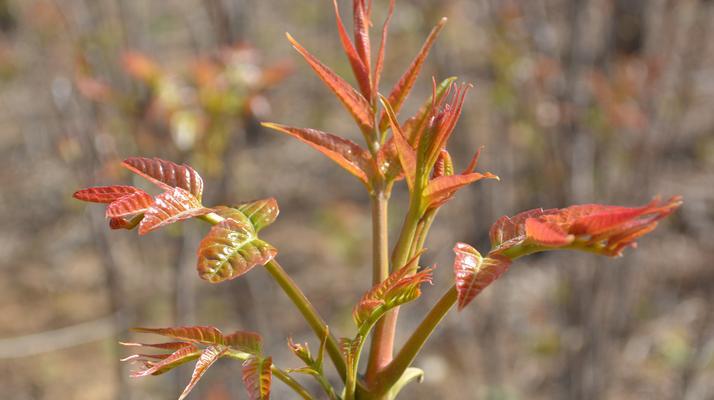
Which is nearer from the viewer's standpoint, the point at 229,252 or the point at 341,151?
the point at 229,252

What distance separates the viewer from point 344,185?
244 inches

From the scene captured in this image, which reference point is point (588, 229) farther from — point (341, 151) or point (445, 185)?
point (341, 151)

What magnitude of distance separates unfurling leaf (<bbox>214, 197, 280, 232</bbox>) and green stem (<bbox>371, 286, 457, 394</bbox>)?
20 centimetres

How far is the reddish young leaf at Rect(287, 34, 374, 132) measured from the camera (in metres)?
0.84

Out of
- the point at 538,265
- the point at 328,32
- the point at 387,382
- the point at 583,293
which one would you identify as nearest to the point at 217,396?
the point at 583,293

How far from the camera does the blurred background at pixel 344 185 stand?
8.50 ft

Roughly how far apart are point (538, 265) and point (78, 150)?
350 centimetres

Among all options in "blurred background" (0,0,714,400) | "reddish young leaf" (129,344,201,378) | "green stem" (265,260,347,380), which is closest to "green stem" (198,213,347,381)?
"green stem" (265,260,347,380)

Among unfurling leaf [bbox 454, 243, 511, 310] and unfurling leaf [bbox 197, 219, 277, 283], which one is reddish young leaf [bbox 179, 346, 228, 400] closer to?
unfurling leaf [bbox 197, 219, 277, 283]

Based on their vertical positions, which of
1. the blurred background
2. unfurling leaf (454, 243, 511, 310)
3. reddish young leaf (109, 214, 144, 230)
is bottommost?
the blurred background

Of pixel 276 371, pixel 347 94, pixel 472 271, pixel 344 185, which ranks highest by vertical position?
pixel 347 94

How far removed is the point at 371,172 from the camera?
889 millimetres

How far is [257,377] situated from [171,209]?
19 centimetres

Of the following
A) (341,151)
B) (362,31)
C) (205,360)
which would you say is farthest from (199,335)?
(362,31)
